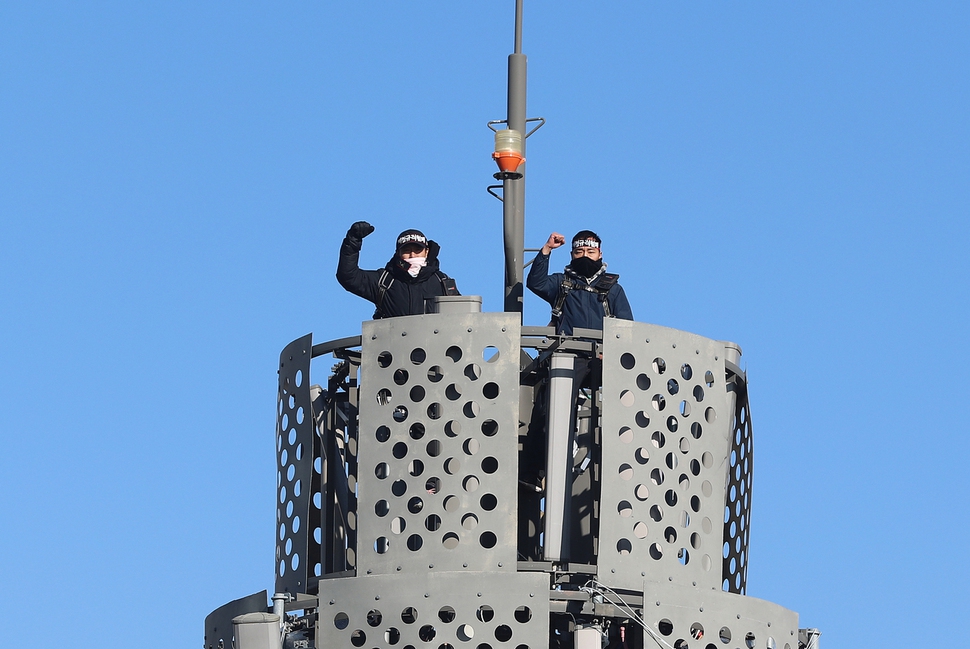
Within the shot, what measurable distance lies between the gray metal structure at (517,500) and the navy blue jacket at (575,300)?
66 centimetres

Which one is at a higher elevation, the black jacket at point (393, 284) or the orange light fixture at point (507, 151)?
the orange light fixture at point (507, 151)

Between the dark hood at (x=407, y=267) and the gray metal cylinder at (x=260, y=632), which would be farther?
the dark hood at (x=407, y=267)

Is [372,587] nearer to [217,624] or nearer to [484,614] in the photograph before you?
[484,614]

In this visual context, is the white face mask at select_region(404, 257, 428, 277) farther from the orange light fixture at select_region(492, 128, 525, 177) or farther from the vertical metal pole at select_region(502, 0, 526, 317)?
the orange light fixture at select_region(492, 128, 525, 177)

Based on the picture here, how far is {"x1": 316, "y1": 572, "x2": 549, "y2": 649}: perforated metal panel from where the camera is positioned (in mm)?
19875

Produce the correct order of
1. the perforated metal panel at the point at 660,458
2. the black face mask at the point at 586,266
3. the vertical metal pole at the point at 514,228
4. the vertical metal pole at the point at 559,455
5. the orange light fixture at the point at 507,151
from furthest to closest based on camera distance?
the vertical metal pole at the point at 514,228 → the orange light fixture at the point at 507,151 → the black face mask at the point at 586,266 → the vertical metal pole at the point at 559,455 → the perforated metal panel at the point at 660,458

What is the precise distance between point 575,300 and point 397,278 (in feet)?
7.21

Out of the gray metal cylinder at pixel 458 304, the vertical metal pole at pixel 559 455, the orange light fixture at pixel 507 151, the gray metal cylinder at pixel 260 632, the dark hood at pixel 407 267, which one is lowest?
the gray metal cylinder at pixel 260 632

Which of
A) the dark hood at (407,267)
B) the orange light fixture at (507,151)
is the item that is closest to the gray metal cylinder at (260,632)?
the dark hood at (407,267)

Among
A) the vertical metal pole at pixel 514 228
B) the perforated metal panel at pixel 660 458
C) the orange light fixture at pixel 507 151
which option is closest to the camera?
the perforated metal panel at pixel 660 458

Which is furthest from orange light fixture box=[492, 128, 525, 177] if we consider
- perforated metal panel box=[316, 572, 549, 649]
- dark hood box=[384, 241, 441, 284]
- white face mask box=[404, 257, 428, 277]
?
perforated metal panel box=[316, 572, 549, 649]

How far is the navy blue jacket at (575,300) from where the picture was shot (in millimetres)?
22141

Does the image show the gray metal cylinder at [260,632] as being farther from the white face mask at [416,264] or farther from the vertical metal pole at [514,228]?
the vertical metal pole at [514,228]

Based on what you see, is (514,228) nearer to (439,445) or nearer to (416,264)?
(416,264)
